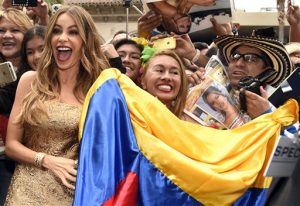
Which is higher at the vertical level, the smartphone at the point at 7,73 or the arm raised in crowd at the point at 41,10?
the arm raised in crowd at the point at 41,10

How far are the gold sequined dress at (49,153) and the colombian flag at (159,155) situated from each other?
19cm

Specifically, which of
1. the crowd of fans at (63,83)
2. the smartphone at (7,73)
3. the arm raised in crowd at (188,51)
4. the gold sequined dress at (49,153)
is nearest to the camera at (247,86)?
the crowd of fans at (63,83)

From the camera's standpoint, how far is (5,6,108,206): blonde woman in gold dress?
2.97 m

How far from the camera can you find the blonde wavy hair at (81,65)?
3109mm

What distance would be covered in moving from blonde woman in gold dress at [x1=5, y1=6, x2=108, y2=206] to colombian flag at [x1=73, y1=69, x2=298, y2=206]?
0.26 metres

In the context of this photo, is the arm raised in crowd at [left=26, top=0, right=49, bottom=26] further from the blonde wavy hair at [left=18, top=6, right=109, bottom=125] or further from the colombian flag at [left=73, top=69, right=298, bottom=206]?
the colombian flag at [left=73, top=69, right=298, bottom=206]

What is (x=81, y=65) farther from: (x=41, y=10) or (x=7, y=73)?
(x=41, y=10)

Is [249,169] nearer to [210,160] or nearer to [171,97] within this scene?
[210,160]

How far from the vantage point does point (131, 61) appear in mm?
4043

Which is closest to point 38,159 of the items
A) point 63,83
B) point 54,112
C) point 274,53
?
point 54,112

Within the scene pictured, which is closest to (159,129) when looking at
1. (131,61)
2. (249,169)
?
(249,169)

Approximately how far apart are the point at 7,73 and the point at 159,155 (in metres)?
1.22

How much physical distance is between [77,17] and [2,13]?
40.2 inches

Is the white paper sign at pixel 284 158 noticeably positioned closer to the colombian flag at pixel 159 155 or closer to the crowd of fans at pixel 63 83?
the colombian flag at pixel 159 155
